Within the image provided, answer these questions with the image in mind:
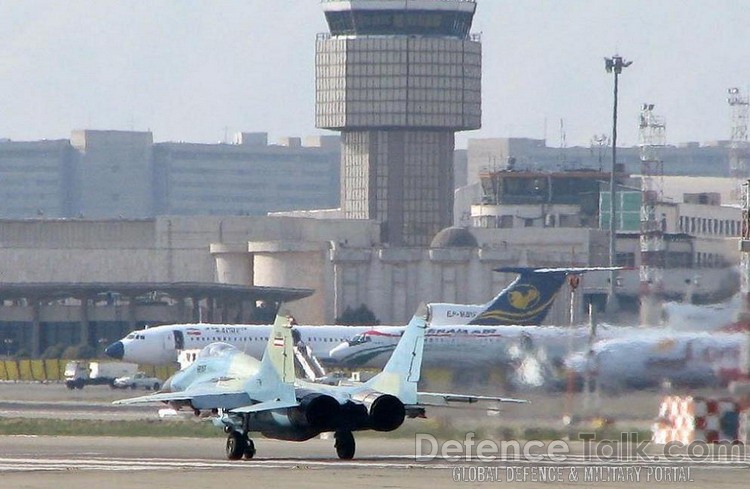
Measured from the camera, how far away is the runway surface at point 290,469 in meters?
45.3

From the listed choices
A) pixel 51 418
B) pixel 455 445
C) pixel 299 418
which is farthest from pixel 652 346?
pixel 51 418

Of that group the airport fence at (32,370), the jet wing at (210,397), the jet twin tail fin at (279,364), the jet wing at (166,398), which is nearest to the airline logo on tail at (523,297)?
the airport fence at (32,370)

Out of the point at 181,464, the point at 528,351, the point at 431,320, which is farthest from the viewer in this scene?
the point at 431,320

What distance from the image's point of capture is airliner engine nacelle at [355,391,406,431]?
52.2 metres

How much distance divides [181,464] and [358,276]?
128m

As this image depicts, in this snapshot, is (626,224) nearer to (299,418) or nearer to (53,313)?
(53,313)

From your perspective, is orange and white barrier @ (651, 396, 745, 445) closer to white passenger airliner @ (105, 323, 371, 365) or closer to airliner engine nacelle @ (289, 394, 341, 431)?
airliner engine nacelle @ (289, 394, 341, 431)

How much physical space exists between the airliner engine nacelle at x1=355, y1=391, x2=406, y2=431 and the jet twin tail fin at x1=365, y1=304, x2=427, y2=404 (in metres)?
0.83

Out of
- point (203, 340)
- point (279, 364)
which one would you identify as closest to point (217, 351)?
point (279, 364)

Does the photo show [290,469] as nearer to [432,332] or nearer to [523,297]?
[432,332]

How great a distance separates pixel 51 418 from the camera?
250 ft

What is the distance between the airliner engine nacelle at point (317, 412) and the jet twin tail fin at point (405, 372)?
6.08 feet

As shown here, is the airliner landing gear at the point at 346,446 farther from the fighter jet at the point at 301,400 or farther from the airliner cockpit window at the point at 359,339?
the airliner cockpit window at the point at 359,339

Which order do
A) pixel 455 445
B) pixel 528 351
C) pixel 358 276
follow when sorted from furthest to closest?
pixel 358 276, pixel 528 351, pixel 455 445
